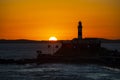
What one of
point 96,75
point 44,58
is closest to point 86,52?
point 44,58

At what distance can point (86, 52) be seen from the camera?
306 ft

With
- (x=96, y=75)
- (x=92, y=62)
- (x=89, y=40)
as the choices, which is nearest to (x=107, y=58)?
(x=92, y=62)

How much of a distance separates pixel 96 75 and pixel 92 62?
2166cm

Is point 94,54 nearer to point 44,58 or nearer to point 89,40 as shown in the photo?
point 89,40

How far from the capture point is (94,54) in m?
92.6

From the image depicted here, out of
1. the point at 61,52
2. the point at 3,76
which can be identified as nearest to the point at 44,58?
the point at 61,52

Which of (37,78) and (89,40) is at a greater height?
(89,40)

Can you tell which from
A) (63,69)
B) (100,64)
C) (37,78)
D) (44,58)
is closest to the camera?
(37,78)

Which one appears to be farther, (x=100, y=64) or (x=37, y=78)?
(x=100, y=64)

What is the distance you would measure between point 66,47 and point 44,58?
5729 millimetres

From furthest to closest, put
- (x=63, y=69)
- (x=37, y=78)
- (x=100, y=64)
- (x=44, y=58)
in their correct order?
(x=44, y=58), (x=100, y=64), (x=63, y=69), (x=37, y=78)

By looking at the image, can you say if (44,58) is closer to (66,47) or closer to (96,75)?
(66,47)

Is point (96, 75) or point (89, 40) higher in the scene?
point (89, 40)

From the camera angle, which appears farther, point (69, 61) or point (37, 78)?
point (69, 61)
